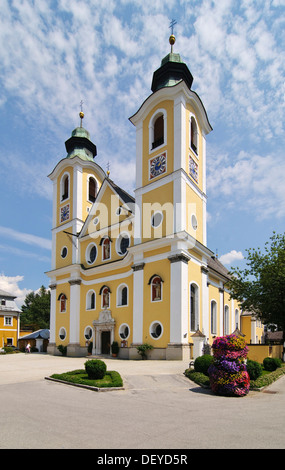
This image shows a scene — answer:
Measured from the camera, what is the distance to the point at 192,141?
30.0 m

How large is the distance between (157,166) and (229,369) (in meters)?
A: 19.0

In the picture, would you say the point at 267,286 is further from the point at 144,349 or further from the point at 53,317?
the point at 53,317

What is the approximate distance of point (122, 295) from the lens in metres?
29.6

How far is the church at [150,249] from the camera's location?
986 inches

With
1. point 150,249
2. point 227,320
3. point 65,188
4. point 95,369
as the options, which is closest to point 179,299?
point 150,249

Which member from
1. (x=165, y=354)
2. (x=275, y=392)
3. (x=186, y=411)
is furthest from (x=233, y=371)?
(x=165, y=354)

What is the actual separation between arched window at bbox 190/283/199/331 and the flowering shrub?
44.0 ft

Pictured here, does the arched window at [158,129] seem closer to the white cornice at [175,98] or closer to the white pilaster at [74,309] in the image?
the white cornice at [175,98]

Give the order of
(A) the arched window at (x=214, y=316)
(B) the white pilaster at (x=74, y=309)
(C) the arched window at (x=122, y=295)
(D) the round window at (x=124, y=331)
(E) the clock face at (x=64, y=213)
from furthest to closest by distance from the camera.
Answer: (E) the clock face at (x=64, y=213), (B) the white pilaster at (x=74, y=309), (A) the arched window at (x=214, y=316), (C) the arched window at (x=122, y=295), (D) the round window at (x=124, y=331)

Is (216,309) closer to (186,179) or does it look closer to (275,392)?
(186,179)

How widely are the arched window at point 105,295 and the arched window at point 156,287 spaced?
5.70 meters

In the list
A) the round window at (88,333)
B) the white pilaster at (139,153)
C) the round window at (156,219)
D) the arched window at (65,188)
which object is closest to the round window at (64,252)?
the arched window at (65,188)

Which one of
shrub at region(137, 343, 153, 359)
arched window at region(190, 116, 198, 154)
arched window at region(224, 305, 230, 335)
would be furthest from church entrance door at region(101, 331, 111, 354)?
arched window at region(190, 116, 198, 154)
